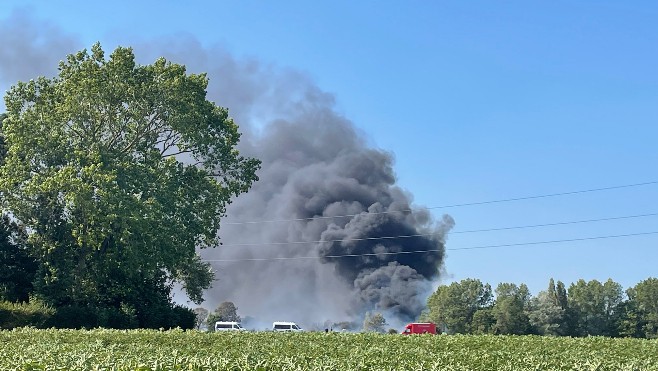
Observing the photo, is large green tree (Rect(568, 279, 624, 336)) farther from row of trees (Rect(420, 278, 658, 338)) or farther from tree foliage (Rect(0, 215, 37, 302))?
tree foliage (Rect(0, 215, 37, 302))

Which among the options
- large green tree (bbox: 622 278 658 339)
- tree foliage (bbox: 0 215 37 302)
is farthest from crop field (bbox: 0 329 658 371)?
large green tree (bbox: 622 278 658 339)

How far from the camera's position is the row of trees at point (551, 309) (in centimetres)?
Answer: 10250

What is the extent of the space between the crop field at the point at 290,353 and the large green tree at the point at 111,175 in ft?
60.5

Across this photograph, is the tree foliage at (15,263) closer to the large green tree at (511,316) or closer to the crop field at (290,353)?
the crop field at (290,353)

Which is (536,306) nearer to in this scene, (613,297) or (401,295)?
(613,297)

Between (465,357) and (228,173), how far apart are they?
38788 millimetres

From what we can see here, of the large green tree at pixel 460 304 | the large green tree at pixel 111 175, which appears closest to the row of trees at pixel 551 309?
the large green tree at pixel 460 304

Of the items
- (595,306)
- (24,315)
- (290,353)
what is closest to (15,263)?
(24,315)

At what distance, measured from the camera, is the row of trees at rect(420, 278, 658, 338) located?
102 metres

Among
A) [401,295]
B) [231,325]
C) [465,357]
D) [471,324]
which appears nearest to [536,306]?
[471,324]

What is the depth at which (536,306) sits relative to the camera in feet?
362

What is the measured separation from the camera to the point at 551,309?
105 meters

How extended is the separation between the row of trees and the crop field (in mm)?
74155

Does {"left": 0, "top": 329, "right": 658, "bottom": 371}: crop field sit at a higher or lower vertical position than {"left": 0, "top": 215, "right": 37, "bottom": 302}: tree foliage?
lower
